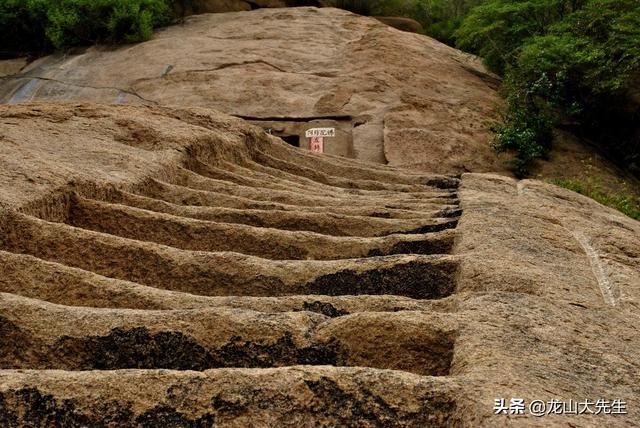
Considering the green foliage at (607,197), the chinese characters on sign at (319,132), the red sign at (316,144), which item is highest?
the chinese characters on sign at (319,132)

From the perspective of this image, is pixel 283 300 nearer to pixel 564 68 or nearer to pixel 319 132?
pixel 319 132

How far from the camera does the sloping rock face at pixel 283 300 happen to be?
1625mm

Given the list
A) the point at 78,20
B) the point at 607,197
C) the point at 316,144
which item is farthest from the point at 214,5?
the point at 607,197

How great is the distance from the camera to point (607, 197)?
8516 millimetres

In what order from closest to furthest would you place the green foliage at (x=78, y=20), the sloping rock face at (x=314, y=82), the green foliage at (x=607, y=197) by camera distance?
the green foliage at (x=607, y=197) → the sloping rock face at (x=314, y=82) → the green foliage at (x=78, y=20)

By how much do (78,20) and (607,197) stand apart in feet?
27.4

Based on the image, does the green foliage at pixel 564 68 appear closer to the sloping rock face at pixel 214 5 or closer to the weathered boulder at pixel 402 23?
the weathered boulder at pixel 402 23

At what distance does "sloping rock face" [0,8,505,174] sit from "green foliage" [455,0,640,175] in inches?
17.5

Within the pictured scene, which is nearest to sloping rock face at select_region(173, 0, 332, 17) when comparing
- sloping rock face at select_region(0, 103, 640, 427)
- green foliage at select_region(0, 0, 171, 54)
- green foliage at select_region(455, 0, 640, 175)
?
green foliage at select_region(0, 0, 171, 54)

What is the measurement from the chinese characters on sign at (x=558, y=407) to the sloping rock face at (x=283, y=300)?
20 mm

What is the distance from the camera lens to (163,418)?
5.19 ft

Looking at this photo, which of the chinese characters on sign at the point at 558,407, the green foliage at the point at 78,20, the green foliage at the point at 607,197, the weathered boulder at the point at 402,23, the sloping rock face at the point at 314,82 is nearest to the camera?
the chinese characters on sign at the point at 558,407

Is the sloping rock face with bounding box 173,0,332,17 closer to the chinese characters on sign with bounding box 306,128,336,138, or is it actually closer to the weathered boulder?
the weathered boulder

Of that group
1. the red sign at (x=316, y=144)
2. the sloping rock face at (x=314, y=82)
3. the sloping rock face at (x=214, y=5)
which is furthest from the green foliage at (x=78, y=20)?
the red sign at (x=316, y=144)
